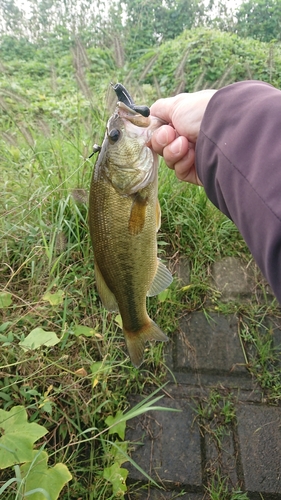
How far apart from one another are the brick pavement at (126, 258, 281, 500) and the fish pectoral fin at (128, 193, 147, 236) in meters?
1.07

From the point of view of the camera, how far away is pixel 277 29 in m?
7.71

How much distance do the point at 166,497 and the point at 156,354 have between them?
2.23 ft

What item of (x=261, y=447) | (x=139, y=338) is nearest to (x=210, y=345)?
(x=261, y=447)

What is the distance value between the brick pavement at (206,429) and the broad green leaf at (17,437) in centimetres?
63

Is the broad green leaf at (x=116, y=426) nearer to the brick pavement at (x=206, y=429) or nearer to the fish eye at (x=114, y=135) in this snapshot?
the brick pavement at (x=206, y=429)

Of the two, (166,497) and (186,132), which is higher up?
(186,132)

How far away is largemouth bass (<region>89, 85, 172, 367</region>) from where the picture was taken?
1438 mm

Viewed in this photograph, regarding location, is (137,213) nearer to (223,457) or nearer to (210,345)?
(210,345)

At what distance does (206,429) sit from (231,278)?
1018 mm

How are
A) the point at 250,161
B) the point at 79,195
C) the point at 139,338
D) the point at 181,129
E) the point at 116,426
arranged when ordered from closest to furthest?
the point at 250,161
the point at 181,129
the point at 139,338
the point at 116,426
the point at 79,195

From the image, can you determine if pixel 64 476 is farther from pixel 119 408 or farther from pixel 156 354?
pixel 156 354

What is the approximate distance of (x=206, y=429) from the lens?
2008 millimetres

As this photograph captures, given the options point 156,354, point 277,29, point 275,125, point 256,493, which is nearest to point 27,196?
point 156,354

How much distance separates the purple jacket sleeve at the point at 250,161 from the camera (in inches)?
42.4
